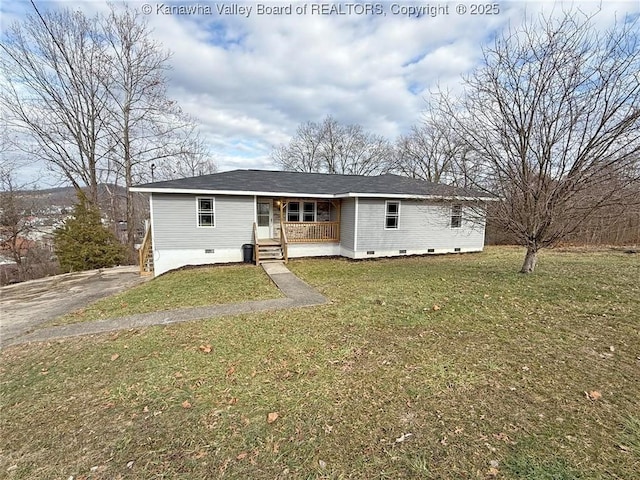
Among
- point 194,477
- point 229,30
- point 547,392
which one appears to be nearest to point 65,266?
point 229,30

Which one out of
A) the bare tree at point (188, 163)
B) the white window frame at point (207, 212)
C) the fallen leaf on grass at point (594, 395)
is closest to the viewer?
the fallen leaf on grass at point (594, 395)

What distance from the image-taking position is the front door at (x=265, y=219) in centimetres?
1248

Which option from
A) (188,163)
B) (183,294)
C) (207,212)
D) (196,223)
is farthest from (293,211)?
(188,163)

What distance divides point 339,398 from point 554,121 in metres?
7.62

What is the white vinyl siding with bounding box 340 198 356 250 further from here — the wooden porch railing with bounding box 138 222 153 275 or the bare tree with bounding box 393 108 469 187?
the bare tree with bounding box 393 108 469 187

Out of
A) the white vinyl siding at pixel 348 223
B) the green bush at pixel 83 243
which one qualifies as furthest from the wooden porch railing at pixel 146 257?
the white vinyl siding at pixel 348 223

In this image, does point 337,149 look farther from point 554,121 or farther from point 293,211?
point 554,121

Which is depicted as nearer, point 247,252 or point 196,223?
point 196,223

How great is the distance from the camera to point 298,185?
1297 centimetres

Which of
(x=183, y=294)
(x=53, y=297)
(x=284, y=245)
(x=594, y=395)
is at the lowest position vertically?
(x=53, y=297)

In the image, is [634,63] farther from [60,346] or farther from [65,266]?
[65,266]

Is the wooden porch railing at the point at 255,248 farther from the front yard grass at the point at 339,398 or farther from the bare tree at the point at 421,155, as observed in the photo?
the bare tree at the point at 421,155

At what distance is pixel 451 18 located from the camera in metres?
7.18

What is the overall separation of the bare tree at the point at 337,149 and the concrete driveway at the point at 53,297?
79.2 ft
